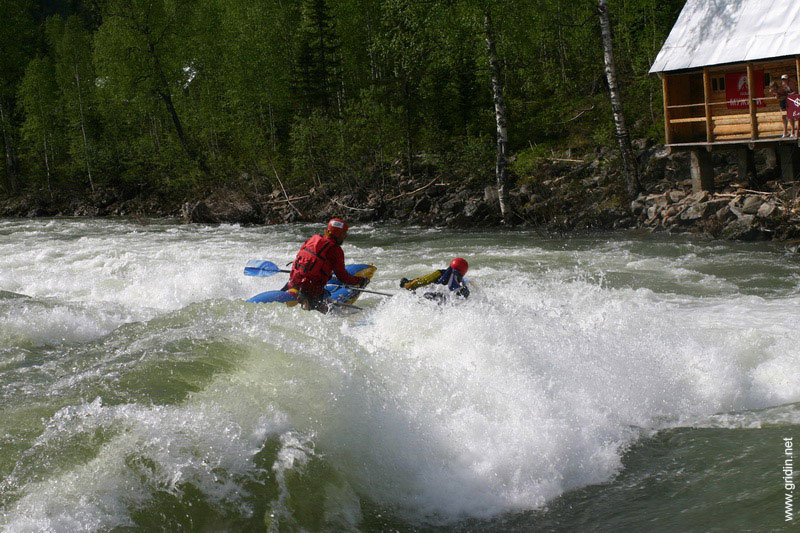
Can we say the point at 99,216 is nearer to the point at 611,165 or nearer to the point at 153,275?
the point at 153,275

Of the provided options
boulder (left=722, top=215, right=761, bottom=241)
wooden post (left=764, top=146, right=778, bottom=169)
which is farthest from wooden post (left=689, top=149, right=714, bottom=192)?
boulder (left=722, top=215, right=761, bottom=241)

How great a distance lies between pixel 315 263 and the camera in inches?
295

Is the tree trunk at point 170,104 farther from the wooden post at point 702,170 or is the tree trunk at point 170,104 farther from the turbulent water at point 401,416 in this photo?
the turbulent water at point 401,416

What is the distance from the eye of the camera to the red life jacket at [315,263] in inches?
296

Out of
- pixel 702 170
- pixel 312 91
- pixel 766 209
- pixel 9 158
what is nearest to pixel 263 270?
pixel 766 209

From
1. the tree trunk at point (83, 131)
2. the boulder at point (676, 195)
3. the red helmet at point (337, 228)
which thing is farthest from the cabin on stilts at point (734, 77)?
the tree trunk at point (83, 131)

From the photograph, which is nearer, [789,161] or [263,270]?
[263,270]

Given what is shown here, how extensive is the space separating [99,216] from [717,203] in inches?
931

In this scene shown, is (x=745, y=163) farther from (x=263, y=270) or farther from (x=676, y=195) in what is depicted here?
(x=263, y=270)

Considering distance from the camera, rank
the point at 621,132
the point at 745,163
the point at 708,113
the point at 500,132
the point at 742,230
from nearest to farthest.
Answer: the point at 742,230
the point at 708,113
the point at 745,163
the point at 621,132
the point at 500,132

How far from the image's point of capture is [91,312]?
26.5 ft

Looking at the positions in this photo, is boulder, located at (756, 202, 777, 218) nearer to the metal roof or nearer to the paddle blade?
the metal roof

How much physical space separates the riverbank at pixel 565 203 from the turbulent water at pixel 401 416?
5.88 meters

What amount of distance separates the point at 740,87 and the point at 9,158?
3355 cm
